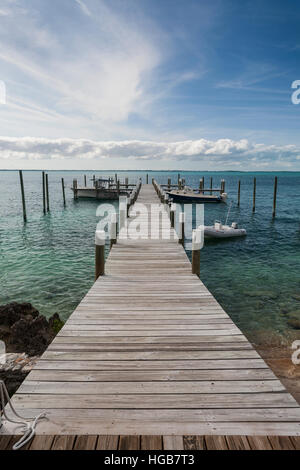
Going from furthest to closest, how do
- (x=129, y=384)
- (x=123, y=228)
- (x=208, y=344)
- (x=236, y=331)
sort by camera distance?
(x=123, y=228) < (x=236, y=331) < (x=208, y=344) < (x=129, y=384)

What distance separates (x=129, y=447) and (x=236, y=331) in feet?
Result: 8.03

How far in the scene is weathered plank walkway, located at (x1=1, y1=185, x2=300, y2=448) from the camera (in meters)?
2.54

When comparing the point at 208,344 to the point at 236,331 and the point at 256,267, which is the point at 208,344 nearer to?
the point at 236,331

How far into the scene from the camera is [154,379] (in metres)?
3.15

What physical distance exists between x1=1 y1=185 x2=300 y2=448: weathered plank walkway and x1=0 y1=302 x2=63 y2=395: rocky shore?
199 cm

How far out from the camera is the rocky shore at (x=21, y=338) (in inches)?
218

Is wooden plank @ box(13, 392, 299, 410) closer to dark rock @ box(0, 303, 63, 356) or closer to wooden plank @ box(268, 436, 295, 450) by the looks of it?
wooden plank @ box(268, 436, 295, 450)

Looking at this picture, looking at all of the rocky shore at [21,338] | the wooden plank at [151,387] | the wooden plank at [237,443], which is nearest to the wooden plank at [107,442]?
the wooden plank at [151,387]

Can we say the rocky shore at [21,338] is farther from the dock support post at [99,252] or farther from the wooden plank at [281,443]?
the wooden plank at [281,443]

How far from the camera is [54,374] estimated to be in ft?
10.6

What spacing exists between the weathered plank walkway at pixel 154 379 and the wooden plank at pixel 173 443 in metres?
0.02


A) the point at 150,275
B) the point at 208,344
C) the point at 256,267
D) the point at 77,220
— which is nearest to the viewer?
the point at 208,344

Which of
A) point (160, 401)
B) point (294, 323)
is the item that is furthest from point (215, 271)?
point (160, 401)
